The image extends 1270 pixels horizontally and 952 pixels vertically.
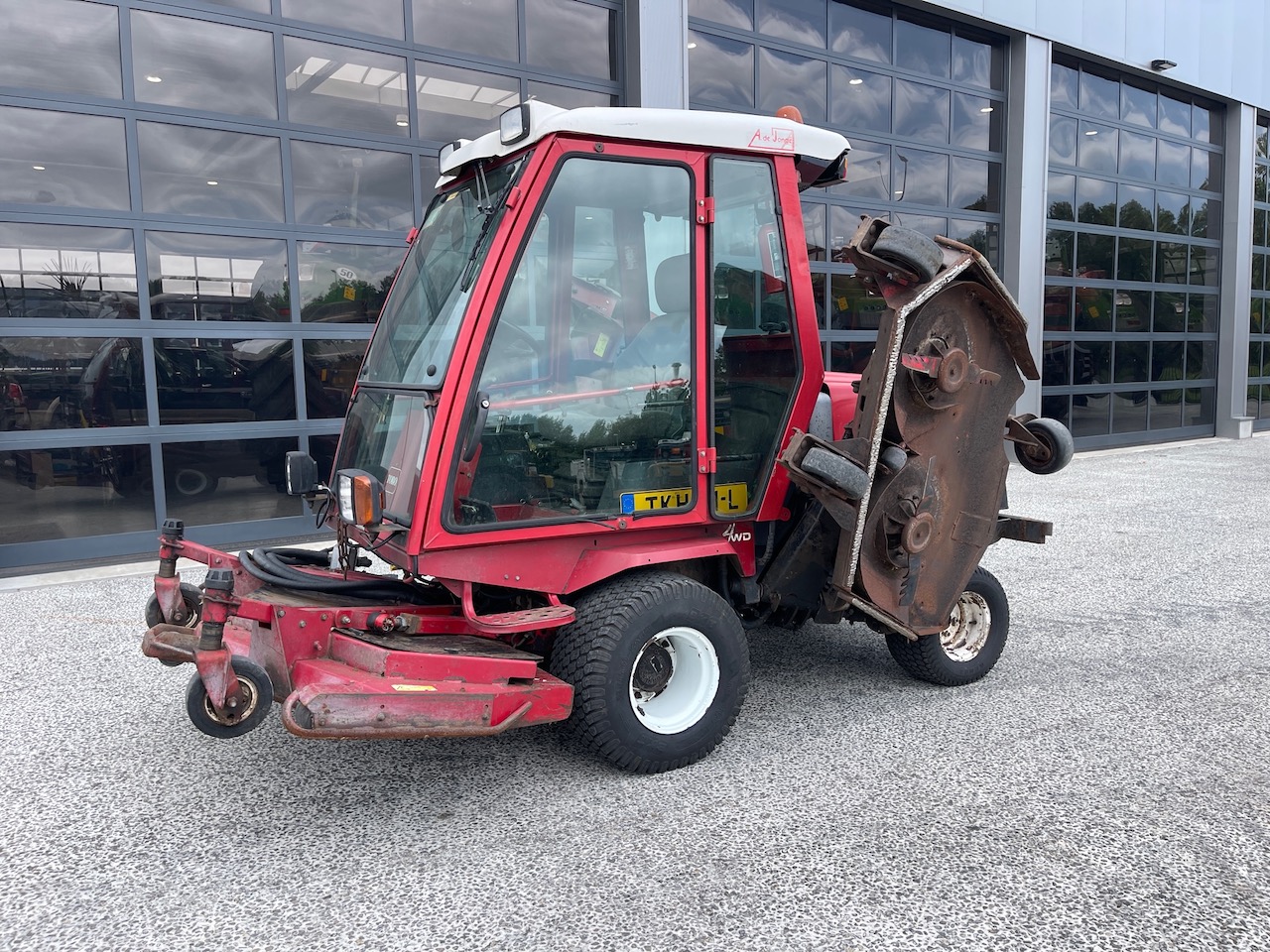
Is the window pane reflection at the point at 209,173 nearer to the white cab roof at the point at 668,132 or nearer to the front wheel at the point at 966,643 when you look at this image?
the white cab roof at the point at 668,132

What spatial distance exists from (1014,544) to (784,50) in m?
6.09

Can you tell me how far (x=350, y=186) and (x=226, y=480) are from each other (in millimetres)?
2674

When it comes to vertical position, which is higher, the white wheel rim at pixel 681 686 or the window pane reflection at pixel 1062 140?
the window pane reflection at pixel 1062 140

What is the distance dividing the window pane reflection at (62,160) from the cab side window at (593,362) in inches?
210

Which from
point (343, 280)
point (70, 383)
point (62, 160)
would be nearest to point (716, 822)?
point (70, 383)

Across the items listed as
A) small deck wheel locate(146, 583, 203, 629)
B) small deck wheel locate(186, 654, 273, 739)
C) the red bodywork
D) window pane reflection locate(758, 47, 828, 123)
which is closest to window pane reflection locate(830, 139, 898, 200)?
window pane reflection locate(758, 47, 828, 123)

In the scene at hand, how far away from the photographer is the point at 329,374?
25.7 ft

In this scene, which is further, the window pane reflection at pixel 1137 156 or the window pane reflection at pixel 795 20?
the window pane reflection at pixel 1137 156

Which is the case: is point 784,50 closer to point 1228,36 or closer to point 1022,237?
point 1022,237

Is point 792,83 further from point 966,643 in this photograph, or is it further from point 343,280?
point 966,643

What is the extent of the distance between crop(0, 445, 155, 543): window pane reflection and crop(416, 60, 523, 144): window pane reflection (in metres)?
3.68

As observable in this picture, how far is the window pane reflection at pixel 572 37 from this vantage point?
8516 mm

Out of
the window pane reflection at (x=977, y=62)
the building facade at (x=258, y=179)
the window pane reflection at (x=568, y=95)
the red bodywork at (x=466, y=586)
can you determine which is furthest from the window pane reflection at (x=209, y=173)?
the window pane reflection at (x=977, y=62)

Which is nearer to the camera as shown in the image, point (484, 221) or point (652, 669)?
point (484, 221)
